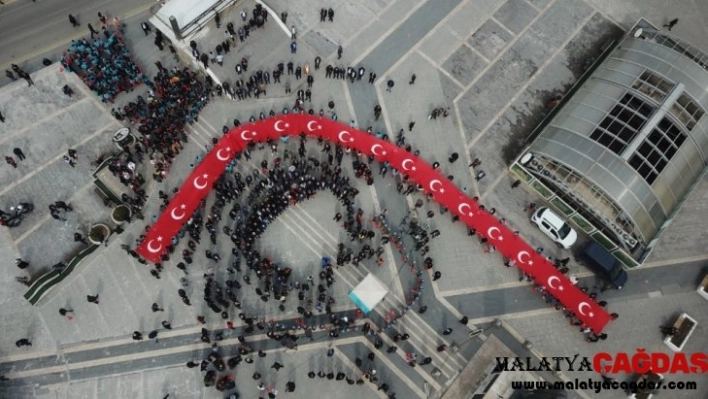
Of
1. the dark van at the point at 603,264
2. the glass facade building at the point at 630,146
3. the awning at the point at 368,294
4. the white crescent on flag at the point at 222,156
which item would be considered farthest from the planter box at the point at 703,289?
the white crescent on flag at the point at 222,156

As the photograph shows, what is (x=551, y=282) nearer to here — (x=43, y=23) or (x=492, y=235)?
(x=492, y=235)

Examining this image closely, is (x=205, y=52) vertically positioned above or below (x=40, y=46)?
above

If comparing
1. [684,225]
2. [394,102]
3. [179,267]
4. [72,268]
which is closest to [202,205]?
[179,267]

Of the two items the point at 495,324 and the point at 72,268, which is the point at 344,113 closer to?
the point at 495,324

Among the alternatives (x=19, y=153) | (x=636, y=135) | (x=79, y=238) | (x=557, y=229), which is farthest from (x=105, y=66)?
(x=636, y=135)

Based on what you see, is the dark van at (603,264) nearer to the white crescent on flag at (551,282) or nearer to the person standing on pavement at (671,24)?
the white crescent on flag at (551,282)

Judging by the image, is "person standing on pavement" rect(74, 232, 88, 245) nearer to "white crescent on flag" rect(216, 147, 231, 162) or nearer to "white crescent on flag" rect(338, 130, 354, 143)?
"white crescent on flag" rect(216, 147, 231, 162)

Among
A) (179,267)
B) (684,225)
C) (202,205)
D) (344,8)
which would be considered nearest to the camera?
(179,267)
